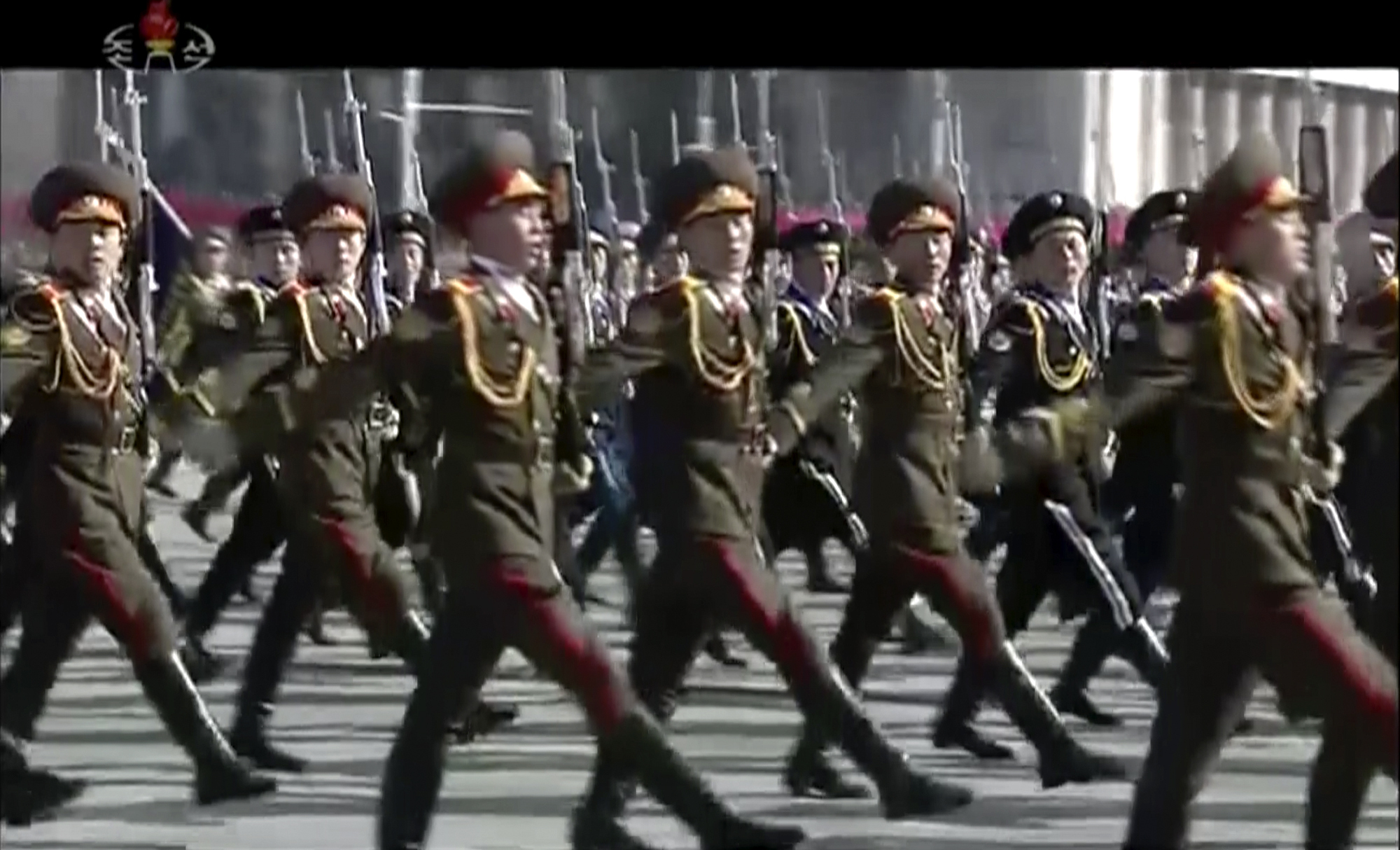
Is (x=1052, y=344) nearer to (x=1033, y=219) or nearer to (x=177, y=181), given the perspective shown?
(x=1033, y=219)

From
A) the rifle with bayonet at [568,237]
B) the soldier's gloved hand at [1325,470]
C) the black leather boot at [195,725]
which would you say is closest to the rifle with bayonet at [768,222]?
the rifle with bayonet at [568,237]

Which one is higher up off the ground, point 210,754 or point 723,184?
point 723,184

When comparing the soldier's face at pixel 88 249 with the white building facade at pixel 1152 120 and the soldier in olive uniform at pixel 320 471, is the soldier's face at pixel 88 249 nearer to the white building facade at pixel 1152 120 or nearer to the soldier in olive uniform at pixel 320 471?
the soldier in olive uniform at pixel 320 471

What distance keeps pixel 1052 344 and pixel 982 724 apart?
59cm

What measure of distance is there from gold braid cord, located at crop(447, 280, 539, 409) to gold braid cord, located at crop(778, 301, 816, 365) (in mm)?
382

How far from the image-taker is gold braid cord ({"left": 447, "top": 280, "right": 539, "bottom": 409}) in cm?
385

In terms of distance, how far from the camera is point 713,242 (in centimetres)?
394

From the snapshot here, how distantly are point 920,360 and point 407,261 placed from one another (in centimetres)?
79

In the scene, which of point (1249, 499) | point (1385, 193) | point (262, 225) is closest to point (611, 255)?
point (262, 225)

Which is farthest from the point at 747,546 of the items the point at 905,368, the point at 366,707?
the point at 366,707

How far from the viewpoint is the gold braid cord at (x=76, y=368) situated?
13.1ft

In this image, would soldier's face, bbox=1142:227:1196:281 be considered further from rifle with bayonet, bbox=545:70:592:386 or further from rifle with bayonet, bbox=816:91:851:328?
rifle with bayonet, bbox=545:70:592:386

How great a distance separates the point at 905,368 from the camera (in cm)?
398

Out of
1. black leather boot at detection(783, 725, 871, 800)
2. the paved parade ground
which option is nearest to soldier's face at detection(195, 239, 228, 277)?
the paved parade ground
